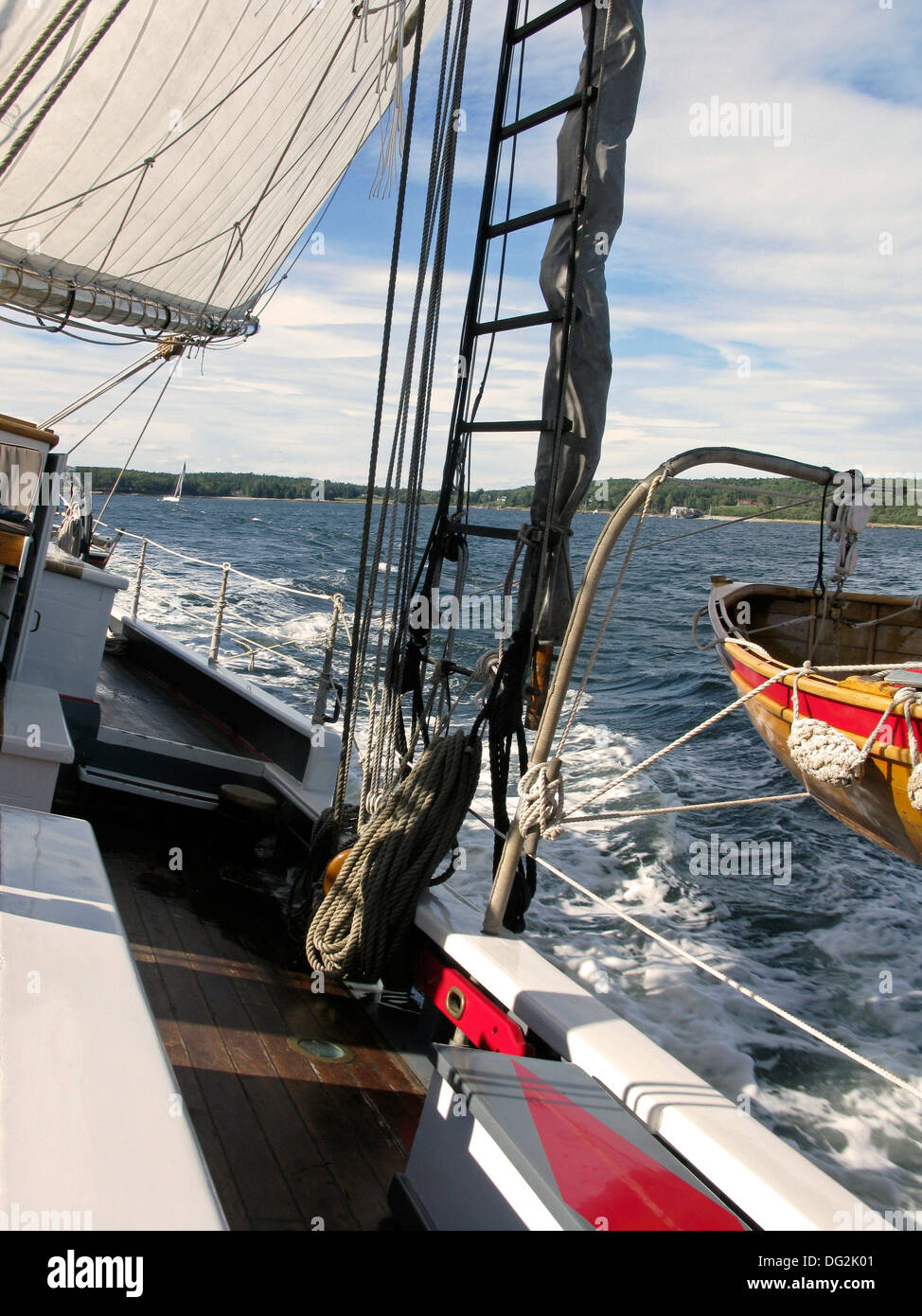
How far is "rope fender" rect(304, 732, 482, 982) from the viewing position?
3.07 metres

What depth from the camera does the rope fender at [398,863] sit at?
3072 millimetres

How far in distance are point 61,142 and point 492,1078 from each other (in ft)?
23.8

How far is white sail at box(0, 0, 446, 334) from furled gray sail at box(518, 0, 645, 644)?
3.35m

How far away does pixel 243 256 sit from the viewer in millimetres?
8883

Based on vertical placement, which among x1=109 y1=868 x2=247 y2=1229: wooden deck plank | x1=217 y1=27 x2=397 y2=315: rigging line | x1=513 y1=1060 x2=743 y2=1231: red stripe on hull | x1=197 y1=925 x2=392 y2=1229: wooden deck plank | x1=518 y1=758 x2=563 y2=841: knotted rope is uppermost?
x1=217 y1=27 x2=397 y2=315: rigging line

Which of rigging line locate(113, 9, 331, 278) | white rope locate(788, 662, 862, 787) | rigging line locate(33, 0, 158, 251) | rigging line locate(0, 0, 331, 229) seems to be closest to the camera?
white rope locate(788, 662, 862, 787)

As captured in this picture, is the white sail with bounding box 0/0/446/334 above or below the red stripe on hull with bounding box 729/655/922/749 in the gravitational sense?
above

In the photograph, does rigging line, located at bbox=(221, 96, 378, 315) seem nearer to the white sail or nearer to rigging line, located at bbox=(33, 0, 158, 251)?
the white sail

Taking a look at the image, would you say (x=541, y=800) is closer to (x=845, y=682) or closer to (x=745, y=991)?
(x=745, y=991)

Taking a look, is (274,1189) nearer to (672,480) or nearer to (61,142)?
(672,480)

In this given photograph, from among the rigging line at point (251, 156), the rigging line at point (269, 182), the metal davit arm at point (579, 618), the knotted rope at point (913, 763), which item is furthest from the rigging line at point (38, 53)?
the rigging line at point (251, 156)

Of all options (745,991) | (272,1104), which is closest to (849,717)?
(745,991)

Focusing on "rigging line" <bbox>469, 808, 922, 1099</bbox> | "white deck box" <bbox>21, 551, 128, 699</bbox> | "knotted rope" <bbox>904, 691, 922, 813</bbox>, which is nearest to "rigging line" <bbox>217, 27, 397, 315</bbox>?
"white deck box" <bbox>21, 551, 128, 699</bbox>
